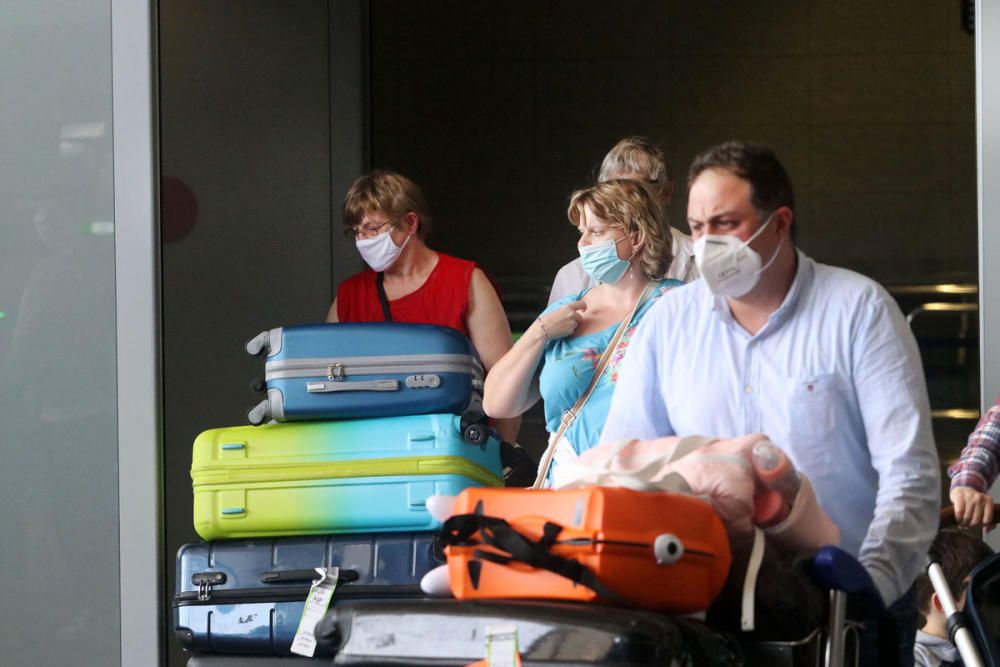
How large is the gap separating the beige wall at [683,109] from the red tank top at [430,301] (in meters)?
5.19

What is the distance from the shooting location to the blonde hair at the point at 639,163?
4.07 metres

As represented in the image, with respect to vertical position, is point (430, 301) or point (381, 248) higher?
point (381, 248)

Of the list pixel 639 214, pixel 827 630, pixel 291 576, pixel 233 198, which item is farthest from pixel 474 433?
pixel 233 198

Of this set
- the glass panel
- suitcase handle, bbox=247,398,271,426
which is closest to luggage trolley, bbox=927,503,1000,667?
suitcase handle, bbox=247,398,271,426

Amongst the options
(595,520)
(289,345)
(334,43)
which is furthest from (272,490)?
(334,43)

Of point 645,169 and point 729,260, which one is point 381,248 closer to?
point 645,169

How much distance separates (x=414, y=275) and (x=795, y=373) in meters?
1.90

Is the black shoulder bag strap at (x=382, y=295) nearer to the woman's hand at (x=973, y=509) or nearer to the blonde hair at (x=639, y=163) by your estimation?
the blonde hair at (x=639, y=163)

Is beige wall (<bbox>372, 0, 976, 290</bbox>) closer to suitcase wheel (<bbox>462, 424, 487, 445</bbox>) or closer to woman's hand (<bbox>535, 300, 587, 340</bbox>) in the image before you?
suitcase wheel (<bbox>462, 424, 487, 445</bbox>)

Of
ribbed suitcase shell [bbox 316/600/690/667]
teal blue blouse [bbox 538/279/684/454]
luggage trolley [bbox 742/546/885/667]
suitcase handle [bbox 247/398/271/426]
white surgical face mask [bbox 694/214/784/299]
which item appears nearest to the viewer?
ribbed suitcase shell [bbox 316/600/690/667]

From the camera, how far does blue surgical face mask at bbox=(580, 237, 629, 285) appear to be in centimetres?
314

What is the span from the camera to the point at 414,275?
4.08 meters

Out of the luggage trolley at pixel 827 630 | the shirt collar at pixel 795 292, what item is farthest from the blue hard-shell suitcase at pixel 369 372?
the luggage trolley at pixel 827 630

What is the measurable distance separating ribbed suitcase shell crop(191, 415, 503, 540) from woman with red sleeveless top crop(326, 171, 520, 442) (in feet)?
1.58
